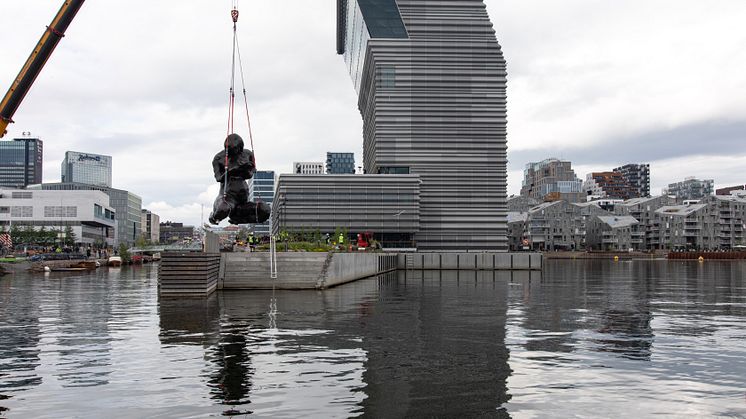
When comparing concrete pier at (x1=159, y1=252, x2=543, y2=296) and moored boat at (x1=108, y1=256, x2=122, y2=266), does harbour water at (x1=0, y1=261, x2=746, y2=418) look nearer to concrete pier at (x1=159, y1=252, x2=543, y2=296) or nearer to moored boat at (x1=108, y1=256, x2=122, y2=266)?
concrete pier at (x1=159, y1=252, x2=543, y2=296)

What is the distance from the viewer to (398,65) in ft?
A: 644

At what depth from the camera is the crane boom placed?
5578 centimetres

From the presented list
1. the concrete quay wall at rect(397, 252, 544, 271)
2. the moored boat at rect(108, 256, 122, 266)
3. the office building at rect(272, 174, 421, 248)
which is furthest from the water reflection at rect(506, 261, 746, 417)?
the office building at rect(272, 174, 421, 248)

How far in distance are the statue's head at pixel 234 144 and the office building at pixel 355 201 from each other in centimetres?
13995

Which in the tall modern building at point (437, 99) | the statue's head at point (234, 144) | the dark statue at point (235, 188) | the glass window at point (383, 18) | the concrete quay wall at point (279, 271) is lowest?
the concrete quay wall at point (279, 271)

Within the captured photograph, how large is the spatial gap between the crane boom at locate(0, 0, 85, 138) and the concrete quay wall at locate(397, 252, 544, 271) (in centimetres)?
8949

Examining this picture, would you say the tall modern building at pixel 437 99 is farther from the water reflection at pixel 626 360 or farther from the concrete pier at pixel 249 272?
the water reflection at pixel 626 360

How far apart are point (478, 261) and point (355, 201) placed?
60707mm

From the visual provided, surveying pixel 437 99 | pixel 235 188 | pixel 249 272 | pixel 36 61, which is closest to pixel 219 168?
pixel 235 188

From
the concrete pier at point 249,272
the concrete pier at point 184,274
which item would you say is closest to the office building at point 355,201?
the concrete pier at point 249,272

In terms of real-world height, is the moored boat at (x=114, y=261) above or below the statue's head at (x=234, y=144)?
below

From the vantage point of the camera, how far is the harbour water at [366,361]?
15.9m

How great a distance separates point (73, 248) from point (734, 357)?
190411mm

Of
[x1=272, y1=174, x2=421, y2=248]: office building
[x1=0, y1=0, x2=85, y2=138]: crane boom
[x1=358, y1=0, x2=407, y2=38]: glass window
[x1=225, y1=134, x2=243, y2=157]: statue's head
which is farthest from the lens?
[x1=358, y1=0, x2=407, y2=38]: glass window
